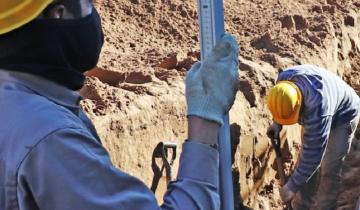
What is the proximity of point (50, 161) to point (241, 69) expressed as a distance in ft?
15.2

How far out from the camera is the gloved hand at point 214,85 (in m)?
1.78

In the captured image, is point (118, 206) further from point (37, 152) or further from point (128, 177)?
point (37, 152)

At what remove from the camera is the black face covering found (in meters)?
1.57

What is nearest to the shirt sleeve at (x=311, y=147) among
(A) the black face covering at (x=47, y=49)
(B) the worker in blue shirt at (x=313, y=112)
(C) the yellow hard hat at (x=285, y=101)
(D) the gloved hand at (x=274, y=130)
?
(B) the worker in blue shirt at (x=313, y=112)

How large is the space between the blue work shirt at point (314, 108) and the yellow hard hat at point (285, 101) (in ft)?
0.29

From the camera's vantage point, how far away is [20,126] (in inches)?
58.0

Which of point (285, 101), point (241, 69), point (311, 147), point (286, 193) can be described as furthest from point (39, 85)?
point (241, 69)

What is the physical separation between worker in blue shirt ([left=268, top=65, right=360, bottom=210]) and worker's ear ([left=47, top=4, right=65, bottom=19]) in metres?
3.21

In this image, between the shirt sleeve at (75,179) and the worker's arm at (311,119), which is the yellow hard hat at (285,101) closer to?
the worker's arm at (311,119)

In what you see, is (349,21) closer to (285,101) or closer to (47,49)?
(285,101)

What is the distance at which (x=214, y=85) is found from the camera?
186cm

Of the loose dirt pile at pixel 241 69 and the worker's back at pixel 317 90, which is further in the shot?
the worker's back at pixel 317 90

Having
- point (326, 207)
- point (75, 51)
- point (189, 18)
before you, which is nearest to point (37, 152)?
point (75, 51)

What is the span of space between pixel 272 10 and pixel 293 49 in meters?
1.09
